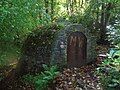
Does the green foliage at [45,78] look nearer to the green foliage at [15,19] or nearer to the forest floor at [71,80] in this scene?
the forest floor at [71,80]

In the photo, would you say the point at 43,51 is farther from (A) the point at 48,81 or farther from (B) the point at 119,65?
(B) the point at 119,65

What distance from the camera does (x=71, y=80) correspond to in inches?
320

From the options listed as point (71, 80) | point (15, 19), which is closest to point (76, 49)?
point (71, 80)

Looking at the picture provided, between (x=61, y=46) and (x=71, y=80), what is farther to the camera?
(x=61, y=46)

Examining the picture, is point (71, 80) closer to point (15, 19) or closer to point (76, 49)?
point (76, 49)

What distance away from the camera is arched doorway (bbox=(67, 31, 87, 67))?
9.07 meters

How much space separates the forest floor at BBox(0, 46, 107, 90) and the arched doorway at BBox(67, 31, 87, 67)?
0.80 feet

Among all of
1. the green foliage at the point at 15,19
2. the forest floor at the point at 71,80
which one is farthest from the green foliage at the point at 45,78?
the green foliage at the point at 15,19

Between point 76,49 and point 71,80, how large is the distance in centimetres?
141

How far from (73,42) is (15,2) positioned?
95.8 inches

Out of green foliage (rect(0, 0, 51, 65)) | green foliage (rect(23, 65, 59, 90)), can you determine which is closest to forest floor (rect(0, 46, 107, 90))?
green foliage (rect(23, 65, 59, 90))

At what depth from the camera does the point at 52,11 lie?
14.4m

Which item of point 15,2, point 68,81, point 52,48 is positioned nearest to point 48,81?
point 68,81

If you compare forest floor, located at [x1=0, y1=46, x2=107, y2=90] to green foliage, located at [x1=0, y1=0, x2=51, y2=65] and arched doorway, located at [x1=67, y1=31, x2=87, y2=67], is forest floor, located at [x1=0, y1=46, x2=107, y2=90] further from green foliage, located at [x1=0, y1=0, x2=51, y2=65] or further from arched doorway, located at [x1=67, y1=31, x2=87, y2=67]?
green foliage, located at [x1=0, y1=0, x2=51, y2=65]
